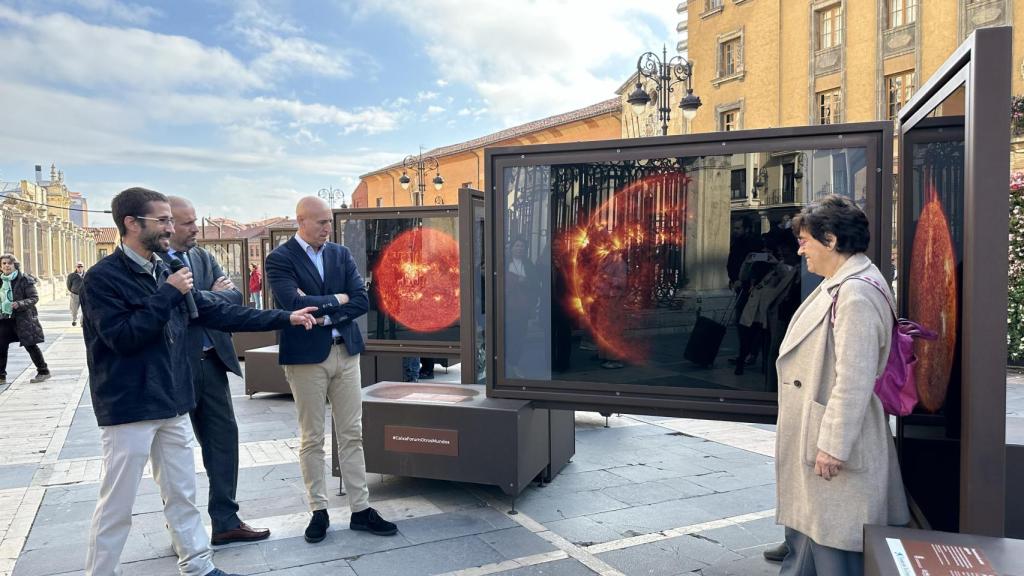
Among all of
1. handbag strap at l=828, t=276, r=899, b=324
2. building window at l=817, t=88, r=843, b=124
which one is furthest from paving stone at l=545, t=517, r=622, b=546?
building window at l=817, t=88, r=843, b=124

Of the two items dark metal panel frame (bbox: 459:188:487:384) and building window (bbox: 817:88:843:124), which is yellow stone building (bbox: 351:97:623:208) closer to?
building window (bbox: 817:88:843:124)

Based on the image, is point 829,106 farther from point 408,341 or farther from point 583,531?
point 583,531

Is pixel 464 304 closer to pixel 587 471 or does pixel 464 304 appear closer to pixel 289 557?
pixel 587 471

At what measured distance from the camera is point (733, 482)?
219 inches

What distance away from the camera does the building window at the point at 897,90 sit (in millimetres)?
23672

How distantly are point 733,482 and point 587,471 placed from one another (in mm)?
1135

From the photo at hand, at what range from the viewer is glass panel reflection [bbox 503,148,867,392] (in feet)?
13.8

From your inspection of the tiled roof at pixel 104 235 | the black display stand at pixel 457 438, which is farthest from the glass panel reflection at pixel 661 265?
the tiled roof at pixel 104 235

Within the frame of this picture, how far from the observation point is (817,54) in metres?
26.5

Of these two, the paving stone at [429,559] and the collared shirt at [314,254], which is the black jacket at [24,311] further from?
the paving stone at [429,559]

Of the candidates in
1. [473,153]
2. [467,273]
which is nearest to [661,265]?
[467,273]

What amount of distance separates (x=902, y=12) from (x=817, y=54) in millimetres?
3282

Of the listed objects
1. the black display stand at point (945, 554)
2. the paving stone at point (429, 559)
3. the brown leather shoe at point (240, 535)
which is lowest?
the paving stone at point (429, 559)

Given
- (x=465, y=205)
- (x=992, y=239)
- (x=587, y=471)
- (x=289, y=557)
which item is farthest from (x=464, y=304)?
(x=992, y=239)
